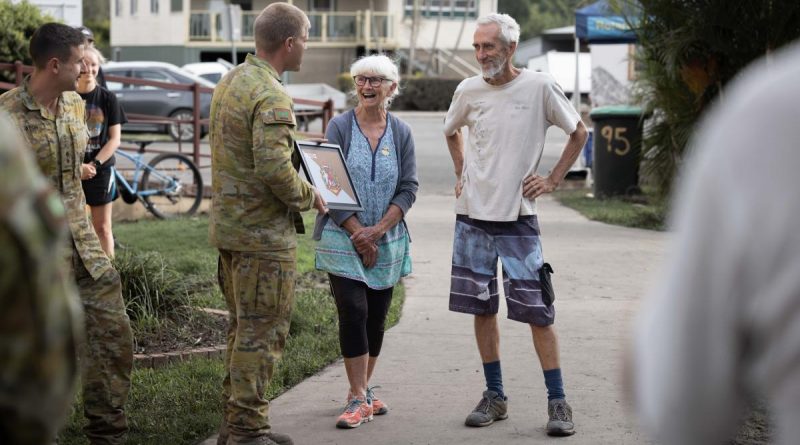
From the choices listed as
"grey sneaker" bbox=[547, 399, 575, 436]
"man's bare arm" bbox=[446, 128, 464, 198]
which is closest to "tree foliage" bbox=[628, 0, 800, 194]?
"man's bare arm" bbox=[446, 128, 464, 198]

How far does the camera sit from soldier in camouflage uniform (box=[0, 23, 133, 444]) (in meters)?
4.80

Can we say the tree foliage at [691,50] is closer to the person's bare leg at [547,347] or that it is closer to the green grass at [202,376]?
Result: the green grass at [202,376]

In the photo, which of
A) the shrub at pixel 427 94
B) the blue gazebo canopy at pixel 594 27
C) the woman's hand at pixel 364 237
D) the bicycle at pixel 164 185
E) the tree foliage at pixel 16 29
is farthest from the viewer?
the shrub at pixel 427 94

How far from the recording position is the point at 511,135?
576cm

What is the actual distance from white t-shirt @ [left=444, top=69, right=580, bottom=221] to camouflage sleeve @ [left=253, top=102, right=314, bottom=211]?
119 cm

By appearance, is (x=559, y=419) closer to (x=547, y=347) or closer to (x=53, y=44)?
(x=547, y=347)

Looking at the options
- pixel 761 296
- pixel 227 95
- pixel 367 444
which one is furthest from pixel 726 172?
pixel 367 444

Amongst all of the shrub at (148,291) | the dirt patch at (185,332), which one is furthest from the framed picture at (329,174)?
the shrub at (148,291)

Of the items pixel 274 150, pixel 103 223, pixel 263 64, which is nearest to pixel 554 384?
pixel 274 150

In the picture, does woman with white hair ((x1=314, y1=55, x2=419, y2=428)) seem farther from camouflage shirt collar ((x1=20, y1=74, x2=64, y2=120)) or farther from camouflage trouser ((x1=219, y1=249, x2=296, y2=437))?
camouflage shirt collar ((x1=20, y1=74, x2=64, y2=120))

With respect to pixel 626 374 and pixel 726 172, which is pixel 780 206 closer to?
pixel 726 172

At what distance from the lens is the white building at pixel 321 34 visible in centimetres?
5338

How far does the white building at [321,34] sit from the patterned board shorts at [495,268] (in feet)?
154

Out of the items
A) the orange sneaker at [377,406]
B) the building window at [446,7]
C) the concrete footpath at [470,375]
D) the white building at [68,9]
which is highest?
the building window at [446,7]
